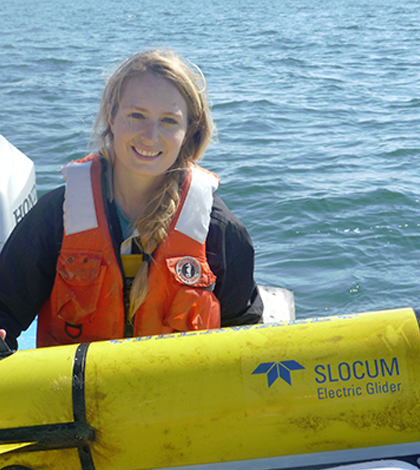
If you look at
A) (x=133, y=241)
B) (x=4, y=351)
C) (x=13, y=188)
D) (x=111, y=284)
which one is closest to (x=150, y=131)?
(x=133, y=241)

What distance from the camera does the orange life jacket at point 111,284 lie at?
6.35ft

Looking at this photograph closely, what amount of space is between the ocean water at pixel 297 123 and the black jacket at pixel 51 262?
2.26ft

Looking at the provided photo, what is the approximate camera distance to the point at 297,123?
757 centimetres

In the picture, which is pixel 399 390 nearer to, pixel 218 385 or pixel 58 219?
pixel 218 385

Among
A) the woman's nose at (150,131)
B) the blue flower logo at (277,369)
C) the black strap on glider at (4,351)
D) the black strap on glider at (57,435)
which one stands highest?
the woman's nose at (150,131)

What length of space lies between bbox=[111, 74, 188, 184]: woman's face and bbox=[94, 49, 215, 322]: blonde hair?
0.03m

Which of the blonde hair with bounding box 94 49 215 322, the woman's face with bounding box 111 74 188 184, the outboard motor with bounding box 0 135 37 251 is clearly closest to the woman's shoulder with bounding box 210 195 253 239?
the blonde hair with bounding box 94 49 215 322

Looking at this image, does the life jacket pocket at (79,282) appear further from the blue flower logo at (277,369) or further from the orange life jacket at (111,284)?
the blue flower logo at (277,369)

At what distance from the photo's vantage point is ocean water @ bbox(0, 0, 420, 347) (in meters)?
4.51

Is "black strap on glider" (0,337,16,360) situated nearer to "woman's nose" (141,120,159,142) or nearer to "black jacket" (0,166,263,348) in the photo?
"black jacket" (0,166,263,348)

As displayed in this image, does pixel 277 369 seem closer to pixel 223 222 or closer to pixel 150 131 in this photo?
pixel 223 222

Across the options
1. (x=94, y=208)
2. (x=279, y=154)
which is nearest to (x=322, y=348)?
(x=94, y=208)

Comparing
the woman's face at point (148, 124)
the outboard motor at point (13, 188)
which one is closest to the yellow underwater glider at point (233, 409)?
the woman's face at point (148, 124)

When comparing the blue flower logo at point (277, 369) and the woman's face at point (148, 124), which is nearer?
the blue flower logo at point (277, 369)
